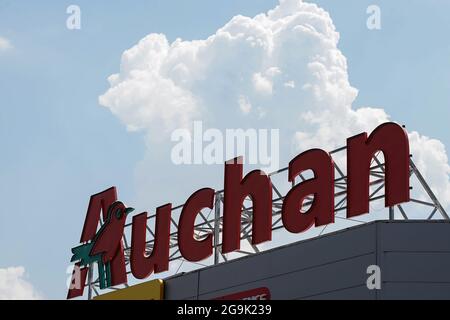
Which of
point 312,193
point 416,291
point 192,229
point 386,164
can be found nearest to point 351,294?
point 416,291

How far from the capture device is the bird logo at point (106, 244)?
48.4 meters

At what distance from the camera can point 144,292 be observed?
43.2 m

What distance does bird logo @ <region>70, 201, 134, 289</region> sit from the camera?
1905 inches

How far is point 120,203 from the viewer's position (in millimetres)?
49562

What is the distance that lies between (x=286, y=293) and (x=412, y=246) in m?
5.34

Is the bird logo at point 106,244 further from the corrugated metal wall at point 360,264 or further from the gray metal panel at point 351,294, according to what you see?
the gray metal panel at point 351,294

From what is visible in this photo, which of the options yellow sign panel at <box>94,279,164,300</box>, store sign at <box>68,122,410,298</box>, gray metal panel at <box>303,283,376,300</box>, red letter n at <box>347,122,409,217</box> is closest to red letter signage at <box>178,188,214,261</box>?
store sign at <box>68,122,410,298</box>

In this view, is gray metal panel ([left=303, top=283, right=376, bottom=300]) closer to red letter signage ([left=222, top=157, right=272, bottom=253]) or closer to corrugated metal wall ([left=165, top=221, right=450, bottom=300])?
corrugated metal wall ([left=165, top=221, right=450, bottom=300])

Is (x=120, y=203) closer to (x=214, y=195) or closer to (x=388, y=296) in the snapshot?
(x=214, y=195)

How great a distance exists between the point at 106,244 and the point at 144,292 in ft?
22.2

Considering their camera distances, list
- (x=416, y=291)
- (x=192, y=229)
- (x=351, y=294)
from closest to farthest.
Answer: (x=416, y=291), (x=351, y=294), (x=192, y=229)

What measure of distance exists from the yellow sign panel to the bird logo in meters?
3.01

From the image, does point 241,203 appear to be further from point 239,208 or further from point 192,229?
point 192,229
